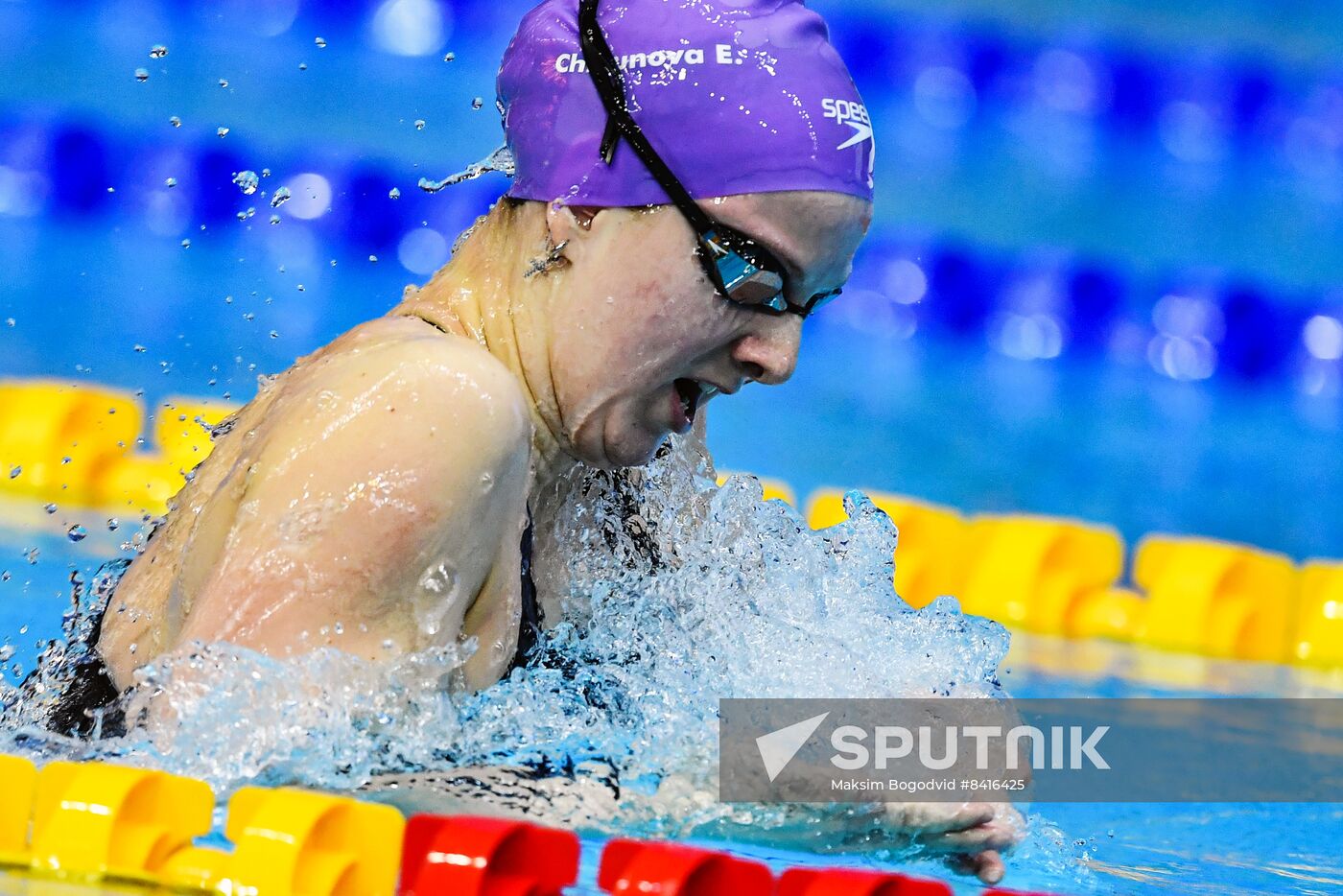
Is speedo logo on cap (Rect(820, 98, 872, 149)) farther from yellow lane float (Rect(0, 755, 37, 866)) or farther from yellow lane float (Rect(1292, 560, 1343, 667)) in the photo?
yellow lane float (Rect(1292, 560, 1343, 667))

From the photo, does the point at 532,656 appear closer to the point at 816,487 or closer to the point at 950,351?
the point at 816,487

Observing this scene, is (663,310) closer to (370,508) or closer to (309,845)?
(370,508)

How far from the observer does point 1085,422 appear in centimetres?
721

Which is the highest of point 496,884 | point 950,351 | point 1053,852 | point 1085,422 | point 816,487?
point 950,351

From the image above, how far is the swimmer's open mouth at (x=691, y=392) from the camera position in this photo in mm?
1897

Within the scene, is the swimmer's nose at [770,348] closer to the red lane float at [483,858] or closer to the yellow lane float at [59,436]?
the red lane float at [483,858]

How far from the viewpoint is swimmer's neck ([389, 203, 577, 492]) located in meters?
1.87

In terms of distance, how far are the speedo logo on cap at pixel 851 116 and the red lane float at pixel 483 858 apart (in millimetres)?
846

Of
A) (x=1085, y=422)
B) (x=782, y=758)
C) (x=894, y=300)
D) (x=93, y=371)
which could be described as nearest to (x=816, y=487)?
(x=1085, y=422)

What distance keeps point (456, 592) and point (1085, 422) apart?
19.6 feet

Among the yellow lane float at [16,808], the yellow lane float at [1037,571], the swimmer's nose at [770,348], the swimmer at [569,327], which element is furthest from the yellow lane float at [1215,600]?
the yellow lane float at [16,808]

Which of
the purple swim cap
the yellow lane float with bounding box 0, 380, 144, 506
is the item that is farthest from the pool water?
the purple swim cap

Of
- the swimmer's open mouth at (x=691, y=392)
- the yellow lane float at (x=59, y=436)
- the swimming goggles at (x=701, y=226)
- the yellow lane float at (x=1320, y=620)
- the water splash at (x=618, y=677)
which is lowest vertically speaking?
the water splash at (x=618, y=677)

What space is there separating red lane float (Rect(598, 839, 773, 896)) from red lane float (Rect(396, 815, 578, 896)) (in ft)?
0.17
